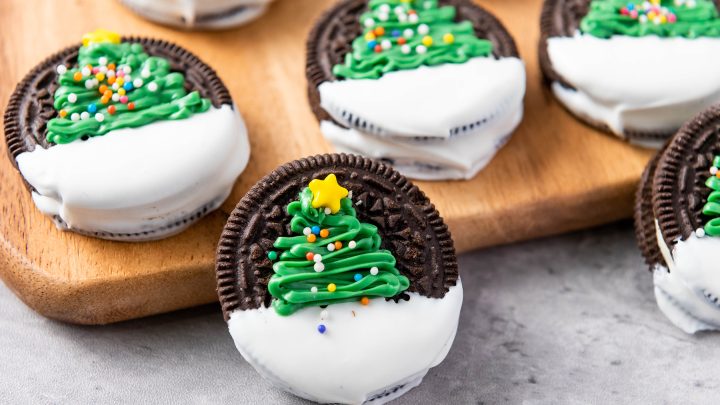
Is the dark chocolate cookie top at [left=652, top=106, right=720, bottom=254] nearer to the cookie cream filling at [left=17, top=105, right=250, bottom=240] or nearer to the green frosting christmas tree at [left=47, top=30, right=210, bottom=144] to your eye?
the cookie cream filling at [left=17, top=105, right=250, bottom=240]

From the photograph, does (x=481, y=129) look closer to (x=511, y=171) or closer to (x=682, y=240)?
(x=511, y=171)

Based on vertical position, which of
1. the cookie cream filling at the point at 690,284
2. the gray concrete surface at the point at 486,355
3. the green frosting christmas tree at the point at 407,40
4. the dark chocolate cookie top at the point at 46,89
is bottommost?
the gray concrete surface at the point at 486,355

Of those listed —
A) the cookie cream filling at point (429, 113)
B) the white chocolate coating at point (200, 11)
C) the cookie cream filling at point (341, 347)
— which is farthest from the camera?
the white chocolate coating at point (200, 11)

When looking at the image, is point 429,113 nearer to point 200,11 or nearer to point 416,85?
point 416,85

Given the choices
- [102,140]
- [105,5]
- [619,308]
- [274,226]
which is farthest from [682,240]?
[105,5]

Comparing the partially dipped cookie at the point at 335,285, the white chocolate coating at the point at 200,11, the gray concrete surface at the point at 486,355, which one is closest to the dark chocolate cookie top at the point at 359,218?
the partially dipped cookie at the point at 335,285

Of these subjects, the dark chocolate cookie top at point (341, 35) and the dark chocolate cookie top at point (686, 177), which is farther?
the dark chocolate cookie top at point (341, 35)

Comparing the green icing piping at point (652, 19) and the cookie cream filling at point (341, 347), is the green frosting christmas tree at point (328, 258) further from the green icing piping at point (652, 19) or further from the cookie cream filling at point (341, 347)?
the green icing piping at point (652, 19)
